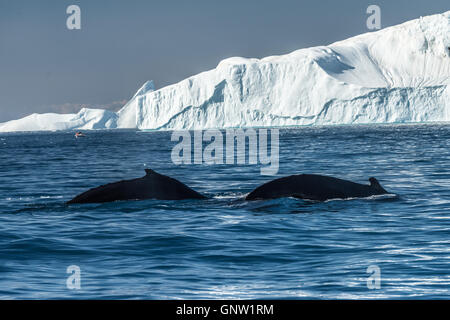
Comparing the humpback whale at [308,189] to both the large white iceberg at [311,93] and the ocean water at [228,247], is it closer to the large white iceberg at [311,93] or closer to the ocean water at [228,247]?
the ocean water at [228,247]

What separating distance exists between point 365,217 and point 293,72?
354ft

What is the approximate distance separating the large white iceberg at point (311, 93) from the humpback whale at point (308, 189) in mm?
99904

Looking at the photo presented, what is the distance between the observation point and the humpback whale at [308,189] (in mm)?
12844

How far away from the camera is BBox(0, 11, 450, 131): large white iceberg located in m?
112

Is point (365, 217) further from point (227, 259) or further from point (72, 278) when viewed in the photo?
point (72, 278)

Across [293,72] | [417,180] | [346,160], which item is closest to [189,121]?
[293,72]

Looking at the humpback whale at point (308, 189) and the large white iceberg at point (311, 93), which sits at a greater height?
the large white iceberg at point (311, 93)

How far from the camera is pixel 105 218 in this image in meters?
11.7

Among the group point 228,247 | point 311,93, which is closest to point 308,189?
point 228,247

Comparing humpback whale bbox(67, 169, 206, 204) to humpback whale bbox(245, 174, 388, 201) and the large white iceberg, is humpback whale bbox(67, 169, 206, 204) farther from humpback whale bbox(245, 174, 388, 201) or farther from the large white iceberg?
the large white iceberg

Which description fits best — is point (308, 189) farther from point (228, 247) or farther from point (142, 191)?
point (228, 247)

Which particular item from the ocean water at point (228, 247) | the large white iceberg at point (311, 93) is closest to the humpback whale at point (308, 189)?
the ocean water at point (228, 247)

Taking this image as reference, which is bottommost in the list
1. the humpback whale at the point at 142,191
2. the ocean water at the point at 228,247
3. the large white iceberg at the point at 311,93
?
the ocean water at the point at 228,247
